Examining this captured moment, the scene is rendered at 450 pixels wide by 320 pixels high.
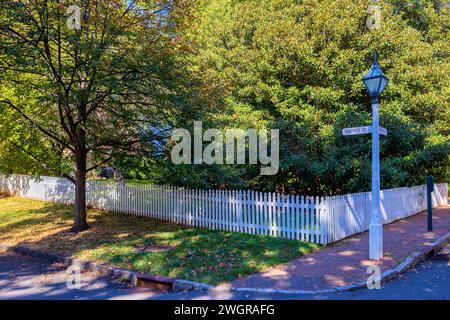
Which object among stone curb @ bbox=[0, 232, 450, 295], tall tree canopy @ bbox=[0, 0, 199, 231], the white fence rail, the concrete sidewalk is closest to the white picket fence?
the white fence rail

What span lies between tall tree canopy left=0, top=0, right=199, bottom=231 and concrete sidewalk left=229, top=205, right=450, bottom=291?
4.99 meters

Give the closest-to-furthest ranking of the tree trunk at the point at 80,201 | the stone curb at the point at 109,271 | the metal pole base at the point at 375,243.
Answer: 1. the stone curb at the point at 109,271
2. the metal pole base at the point at 375,243
3. the tree trunk at the point at 80,201

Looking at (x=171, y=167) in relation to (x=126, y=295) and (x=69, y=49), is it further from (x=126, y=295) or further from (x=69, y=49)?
(x=126, y=295)

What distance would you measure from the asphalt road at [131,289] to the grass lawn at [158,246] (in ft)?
2.05

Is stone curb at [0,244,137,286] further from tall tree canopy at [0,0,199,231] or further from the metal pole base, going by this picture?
the metal pole base

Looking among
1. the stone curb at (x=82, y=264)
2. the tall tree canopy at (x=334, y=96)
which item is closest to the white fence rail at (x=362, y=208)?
the tall tree canopy at (x=334, y=96)

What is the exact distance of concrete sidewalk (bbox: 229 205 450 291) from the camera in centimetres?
620

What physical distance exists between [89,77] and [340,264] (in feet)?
24.2

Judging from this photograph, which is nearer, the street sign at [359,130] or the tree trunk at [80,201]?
the street sign at [359,130]

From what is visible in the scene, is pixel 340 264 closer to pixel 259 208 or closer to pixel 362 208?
pixel 259 208

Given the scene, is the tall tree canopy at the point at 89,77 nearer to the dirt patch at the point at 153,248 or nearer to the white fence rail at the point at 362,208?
the dirt patch at the point at 153,248

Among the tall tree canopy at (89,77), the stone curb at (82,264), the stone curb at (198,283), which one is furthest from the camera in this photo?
the tall tree canopy at (89,77)

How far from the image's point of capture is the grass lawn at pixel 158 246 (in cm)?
707

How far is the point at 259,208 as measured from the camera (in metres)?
10.4
